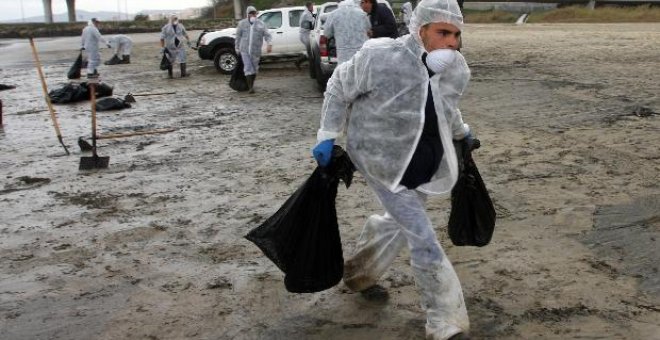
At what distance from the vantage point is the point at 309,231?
10.7 feet

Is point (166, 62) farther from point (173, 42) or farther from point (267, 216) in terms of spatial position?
point (267, 216)

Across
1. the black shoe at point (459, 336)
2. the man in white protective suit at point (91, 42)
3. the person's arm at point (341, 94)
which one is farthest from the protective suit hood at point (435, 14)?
the man in white protective suit at point (91, 42)

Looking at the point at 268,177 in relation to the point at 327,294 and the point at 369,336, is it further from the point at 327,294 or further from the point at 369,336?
the point at 369,336

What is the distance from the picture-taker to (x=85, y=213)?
5684 millimetres

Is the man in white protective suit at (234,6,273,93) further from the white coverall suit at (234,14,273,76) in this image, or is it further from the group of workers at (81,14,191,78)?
the group of workers at (81,14,191,78)

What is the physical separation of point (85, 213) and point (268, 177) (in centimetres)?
176

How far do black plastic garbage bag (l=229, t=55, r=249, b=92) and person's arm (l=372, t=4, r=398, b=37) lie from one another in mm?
3874

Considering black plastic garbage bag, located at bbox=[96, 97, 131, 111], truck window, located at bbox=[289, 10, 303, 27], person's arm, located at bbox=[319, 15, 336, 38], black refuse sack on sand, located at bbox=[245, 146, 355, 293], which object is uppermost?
truck window, located at bbox=[289, 10, 303, 27]

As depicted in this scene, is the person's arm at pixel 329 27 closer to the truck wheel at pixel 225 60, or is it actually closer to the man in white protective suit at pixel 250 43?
the man in white protective suit at pixel 250 43

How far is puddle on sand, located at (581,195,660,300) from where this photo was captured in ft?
12.9

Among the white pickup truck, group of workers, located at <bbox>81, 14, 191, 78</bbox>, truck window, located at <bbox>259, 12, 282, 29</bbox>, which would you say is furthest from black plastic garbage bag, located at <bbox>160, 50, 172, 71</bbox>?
truck window, located at <bbox>259, 12, 282, 29</bbox>

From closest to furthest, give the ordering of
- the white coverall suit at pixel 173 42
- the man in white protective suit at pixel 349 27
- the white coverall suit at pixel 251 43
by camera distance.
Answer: the man in white protective suit at pixel 349 27 → the white coverall suit at pixel 251 43 → the white coverall suit at pixel 173 42

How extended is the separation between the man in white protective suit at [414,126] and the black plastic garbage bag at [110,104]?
9.39 meters

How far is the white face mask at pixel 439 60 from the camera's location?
2908 mm
